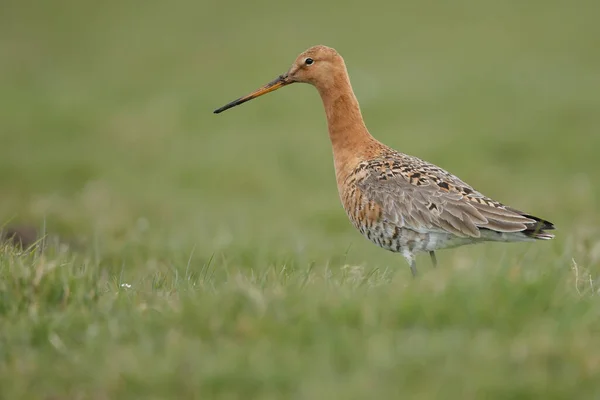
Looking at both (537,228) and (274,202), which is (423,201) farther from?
(274,202)

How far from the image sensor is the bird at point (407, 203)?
6.27 meters

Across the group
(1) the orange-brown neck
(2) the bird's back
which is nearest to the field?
(2) the bird's back

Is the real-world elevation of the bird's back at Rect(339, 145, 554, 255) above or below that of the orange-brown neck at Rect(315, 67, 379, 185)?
below

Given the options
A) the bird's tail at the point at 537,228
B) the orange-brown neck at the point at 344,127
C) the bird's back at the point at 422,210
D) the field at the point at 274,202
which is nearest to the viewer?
the field at the point at 274,202

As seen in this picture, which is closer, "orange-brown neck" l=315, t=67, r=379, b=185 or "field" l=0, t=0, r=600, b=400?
"field" l=0, t=0, r=600, b=400

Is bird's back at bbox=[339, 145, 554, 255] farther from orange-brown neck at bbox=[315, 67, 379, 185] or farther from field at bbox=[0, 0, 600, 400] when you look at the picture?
field at bbox=[0, 0, 600, 400]

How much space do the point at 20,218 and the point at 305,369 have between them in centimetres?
671

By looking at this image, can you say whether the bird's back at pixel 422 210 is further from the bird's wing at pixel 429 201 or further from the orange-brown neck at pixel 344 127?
the orange-brown neck at pixel 344 127

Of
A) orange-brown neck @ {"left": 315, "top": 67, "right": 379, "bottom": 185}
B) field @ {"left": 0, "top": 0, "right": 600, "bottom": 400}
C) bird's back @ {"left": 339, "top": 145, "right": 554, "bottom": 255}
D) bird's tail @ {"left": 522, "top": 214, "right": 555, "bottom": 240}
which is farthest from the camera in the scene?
orange-brown neck @ {"left": 315, "top": 67, "right": 379, "bottom": 185}

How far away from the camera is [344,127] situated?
7402 millimetres

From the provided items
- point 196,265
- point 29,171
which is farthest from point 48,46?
point 196,265

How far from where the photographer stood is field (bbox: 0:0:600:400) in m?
3.90

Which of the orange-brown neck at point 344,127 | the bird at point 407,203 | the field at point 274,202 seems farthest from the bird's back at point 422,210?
the field at point 274,202

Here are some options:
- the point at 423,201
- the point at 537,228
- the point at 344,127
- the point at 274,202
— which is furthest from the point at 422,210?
the point at 274,202
